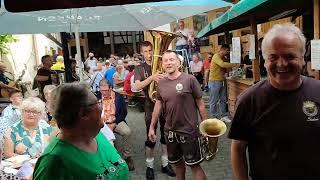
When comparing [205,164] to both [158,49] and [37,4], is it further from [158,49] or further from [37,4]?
[37,4]

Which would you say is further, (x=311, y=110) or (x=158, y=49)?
(x=158, y=49)

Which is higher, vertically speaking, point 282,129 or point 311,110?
point 311,110

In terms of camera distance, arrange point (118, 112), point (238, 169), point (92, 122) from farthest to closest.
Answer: point (118, 112)
point (238, 169)
point (92, 122)

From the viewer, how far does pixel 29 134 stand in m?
4.50

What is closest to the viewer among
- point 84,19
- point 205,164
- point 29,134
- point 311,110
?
point 311,110

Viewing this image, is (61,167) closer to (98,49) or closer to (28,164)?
(28,164)

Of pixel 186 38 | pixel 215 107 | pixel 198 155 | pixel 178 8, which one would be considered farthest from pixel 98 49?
pixel 198 155

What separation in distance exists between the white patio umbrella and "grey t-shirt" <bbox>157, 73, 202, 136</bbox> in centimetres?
166

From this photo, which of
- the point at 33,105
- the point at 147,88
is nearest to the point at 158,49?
the point at 147,88

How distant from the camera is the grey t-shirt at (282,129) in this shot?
7.32 feet

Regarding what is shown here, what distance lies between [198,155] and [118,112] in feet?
7.17

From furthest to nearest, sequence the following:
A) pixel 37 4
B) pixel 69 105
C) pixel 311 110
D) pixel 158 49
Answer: pixel 158 49
pixel 37 4
pixel 311 110
pixel 69 105

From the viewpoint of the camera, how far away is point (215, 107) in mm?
9781

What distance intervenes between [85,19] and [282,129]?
4358 millimetres
